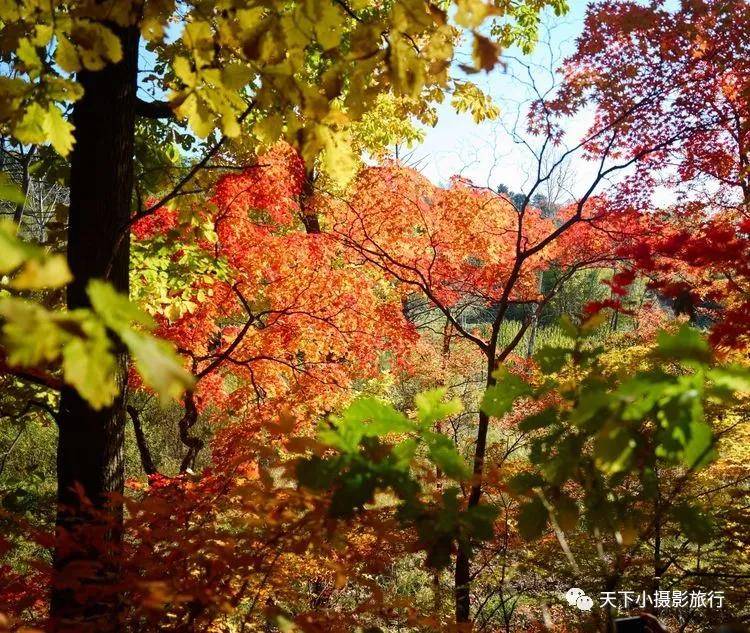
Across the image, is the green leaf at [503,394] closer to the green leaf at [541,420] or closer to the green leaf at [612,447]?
the green leaf at [541,420]

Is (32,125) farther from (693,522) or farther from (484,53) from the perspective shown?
(693,522)

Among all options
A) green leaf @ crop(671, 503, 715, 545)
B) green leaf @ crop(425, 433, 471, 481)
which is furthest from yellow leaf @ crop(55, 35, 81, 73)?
green leaf @ crop(671, 503, 715, 545)

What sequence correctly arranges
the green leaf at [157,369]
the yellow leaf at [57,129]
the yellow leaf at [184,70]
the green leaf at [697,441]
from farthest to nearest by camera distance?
1. the yellow leaf at [57,129]
2. the yellow leaf at [184,70]
3. the green leaf at [697,441]
4. the green leaf at [157,369]

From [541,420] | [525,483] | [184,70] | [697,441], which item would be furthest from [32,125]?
[697,441]

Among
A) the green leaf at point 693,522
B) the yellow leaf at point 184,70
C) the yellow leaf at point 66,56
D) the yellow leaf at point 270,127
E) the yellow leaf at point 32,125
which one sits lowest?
the green leaf at point 693,522

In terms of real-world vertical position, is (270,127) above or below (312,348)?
below

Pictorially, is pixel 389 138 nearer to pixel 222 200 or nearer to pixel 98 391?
pixel 222 200

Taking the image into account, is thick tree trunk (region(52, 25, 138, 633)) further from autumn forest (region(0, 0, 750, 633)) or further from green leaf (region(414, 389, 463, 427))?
green leaf (region(414, 389, 463, 427))

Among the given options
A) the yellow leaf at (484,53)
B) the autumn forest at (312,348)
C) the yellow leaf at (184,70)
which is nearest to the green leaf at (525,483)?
the autumn forest at (312,348)

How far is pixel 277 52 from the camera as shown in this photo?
1.44 metres

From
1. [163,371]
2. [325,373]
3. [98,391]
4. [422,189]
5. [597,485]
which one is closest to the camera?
[163,371]

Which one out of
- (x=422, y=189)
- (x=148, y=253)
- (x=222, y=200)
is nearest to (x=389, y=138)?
(x=422, y=189)

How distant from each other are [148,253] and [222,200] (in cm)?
187

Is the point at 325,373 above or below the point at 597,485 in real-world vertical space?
above
